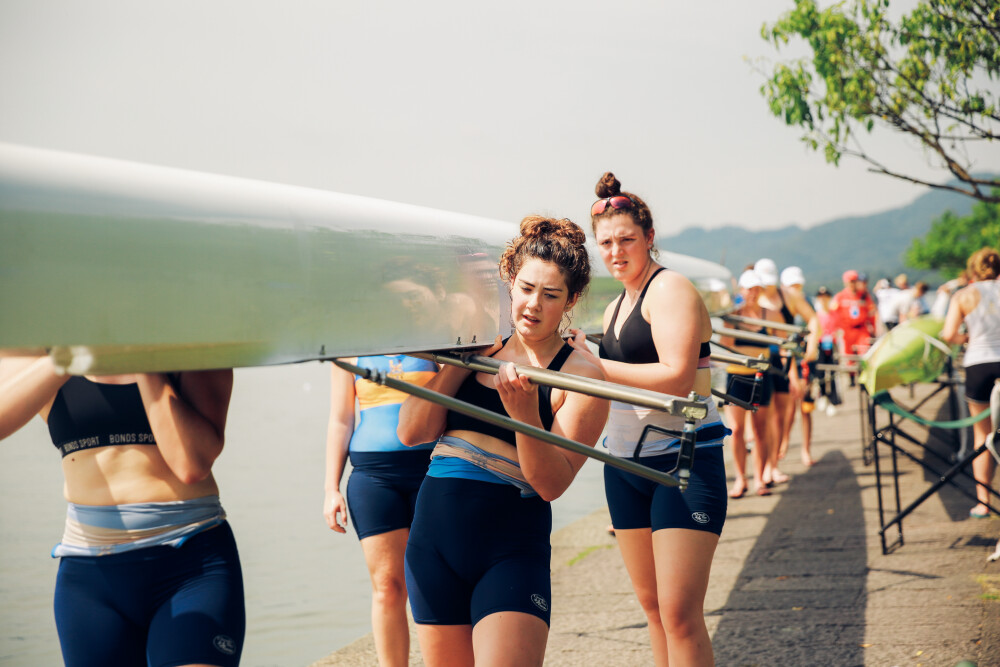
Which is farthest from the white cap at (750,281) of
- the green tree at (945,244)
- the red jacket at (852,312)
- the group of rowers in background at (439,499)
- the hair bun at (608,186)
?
the green tree at (945,244)

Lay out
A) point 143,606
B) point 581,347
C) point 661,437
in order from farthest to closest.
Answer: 1. point 661,437
2. point 581,347
3. point 143,606

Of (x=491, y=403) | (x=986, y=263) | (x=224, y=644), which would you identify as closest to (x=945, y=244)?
(x=986, y=263)

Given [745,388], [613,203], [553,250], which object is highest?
[613,203]

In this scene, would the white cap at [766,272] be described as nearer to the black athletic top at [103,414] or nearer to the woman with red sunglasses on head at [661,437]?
the woman with red sunglasses on head at [661,437]

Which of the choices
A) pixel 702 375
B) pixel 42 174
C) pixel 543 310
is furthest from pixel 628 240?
pixel 42 174

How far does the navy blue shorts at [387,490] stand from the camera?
333 centimetres

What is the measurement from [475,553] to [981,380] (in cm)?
535

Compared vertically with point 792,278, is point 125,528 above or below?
below

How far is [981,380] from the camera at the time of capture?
20.3 feet

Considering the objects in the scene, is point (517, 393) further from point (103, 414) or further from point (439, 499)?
point (103, 414)

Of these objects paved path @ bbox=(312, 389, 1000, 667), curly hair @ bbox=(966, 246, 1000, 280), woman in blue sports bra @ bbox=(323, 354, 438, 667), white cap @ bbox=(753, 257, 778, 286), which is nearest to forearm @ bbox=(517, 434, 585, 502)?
woman in blue sports bra @ bbox=(323, 354, 438, 667)

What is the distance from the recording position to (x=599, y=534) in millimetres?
6848

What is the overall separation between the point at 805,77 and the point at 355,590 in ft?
20.5

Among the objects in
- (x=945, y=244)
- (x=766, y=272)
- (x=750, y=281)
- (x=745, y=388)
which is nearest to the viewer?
(x=745, y=388)
